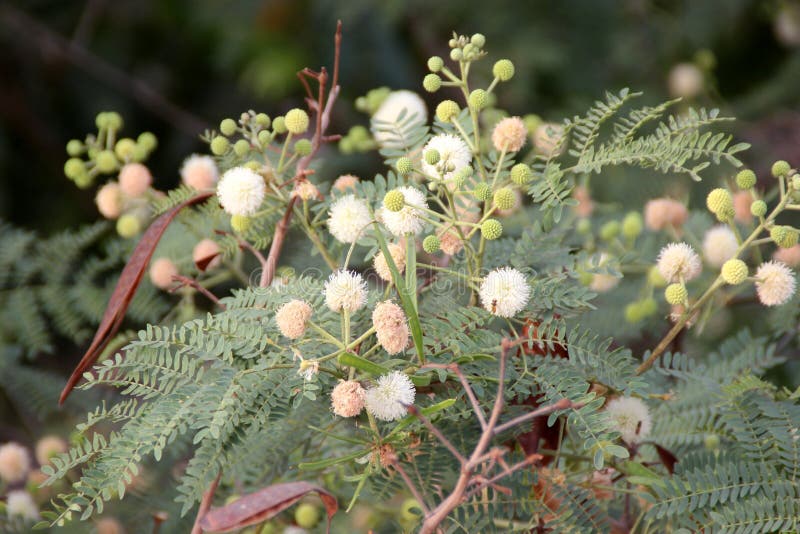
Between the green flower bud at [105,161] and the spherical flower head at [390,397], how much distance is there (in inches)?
15.6

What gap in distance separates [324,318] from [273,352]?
0.14ft

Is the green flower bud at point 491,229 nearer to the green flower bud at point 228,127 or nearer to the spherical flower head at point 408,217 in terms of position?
the spherical flower head at point 408,217

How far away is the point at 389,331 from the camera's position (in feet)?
1.83

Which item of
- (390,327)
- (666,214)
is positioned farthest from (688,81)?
(390,327)

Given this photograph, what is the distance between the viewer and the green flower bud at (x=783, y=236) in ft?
2.02

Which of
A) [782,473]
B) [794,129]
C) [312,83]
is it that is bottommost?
[782,473]

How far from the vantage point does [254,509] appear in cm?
52

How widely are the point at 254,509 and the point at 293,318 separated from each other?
123mm

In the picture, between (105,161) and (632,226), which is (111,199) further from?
(632,226)

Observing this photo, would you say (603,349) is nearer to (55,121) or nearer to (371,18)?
(371,18)

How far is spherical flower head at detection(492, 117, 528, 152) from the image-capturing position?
66 centimetres

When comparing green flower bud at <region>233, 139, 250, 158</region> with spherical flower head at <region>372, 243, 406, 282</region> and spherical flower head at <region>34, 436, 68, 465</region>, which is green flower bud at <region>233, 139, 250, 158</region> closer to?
spherical flower head at <region>372, 243, 406, 282</region>

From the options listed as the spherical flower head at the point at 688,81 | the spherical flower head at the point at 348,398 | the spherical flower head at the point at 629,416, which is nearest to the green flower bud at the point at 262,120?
the spherical flower head at the point at 348,398

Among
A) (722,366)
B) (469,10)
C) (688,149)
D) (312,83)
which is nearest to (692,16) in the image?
(469,10)
